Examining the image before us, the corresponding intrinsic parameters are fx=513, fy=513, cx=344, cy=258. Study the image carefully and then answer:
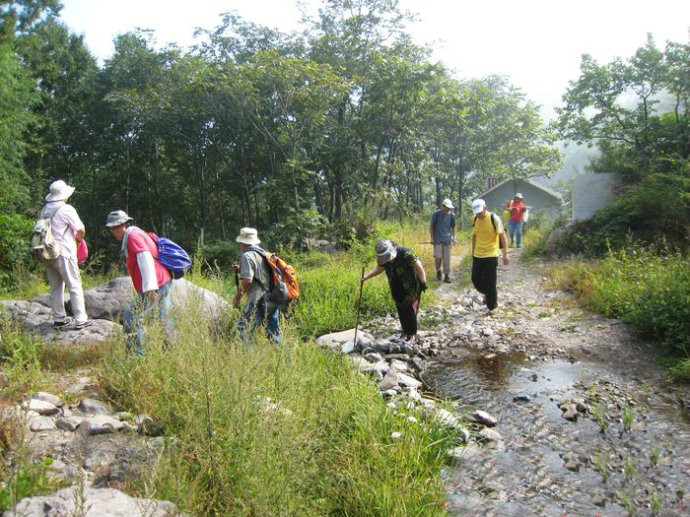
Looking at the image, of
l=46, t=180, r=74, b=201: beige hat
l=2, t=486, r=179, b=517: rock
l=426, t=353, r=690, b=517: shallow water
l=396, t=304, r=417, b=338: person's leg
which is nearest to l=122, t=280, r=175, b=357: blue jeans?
l=2, t=486, r=179, b=517: rock

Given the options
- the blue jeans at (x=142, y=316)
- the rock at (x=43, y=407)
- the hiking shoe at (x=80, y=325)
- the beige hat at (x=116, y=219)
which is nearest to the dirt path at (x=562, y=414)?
the blue jeans at (x=142, y=316)

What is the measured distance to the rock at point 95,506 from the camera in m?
2.55

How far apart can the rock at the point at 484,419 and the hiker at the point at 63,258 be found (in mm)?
5110

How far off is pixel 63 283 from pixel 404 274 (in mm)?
4572

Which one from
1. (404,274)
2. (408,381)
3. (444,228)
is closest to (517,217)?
(444,228)

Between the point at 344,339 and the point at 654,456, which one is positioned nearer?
the point at 654,456

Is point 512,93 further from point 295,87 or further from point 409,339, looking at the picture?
point 409,339

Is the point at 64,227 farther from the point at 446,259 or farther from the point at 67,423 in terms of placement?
the point at 446,259

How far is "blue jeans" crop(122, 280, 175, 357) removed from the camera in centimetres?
465

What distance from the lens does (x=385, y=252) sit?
22.2ft

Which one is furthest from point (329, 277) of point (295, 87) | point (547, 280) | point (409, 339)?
point (295, 87)

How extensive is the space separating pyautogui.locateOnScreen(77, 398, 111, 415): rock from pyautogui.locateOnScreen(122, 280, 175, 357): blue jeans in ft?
1.69

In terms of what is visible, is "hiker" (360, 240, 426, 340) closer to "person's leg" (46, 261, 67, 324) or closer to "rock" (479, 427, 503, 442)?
"rock" (479, 427, 503, 442)

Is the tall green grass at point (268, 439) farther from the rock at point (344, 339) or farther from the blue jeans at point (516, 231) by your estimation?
the blue jeans at point (516, 231)
